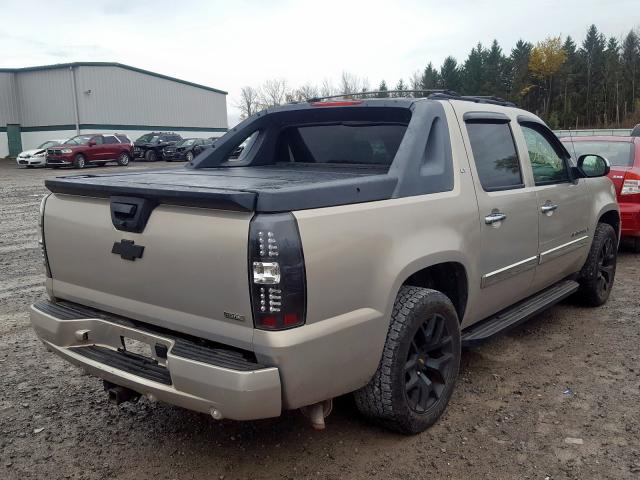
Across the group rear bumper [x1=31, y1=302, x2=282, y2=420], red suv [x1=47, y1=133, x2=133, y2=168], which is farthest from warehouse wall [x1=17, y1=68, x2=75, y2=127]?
rear bumper [x1=31, y1=302, x2=282, y2=420]

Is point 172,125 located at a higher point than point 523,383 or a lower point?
higher

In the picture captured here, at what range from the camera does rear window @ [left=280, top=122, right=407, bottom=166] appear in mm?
3949

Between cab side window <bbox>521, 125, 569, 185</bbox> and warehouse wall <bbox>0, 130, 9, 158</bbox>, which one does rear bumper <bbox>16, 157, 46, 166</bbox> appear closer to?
warehouse wall <bbox>0, 130, 9, 158</bbox>

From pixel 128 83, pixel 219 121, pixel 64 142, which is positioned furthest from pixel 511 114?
pixel 219 121

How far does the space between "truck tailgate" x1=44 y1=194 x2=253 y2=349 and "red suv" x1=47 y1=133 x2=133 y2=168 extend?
26.5m

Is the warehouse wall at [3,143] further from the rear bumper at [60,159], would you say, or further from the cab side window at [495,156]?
the cab side window at [495,156]

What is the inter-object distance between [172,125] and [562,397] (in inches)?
1769

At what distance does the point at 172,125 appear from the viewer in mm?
45594

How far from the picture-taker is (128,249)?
2.81 metres

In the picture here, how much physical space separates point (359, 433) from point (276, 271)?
1.35m

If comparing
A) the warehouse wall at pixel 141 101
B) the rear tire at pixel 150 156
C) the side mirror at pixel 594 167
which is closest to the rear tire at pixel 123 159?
the rear tire at pixel 150 156

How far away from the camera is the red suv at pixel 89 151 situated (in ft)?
90.0

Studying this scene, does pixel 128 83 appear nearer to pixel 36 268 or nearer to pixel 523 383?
pixel 36 268

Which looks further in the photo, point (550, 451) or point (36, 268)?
point (36, 268)
